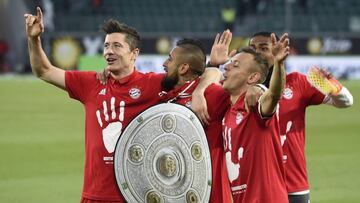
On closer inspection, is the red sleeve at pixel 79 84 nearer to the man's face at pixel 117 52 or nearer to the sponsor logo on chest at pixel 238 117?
the man's face at pixel 117 52

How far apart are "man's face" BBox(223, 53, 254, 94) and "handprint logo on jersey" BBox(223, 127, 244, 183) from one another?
30 centimetres

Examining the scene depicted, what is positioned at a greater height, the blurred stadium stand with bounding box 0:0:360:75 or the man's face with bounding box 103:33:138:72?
the blurred stadium stand with bounding box 0:0:360:75

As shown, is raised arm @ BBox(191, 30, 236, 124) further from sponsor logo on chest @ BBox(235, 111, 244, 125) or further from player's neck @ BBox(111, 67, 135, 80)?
player's neck @ BBox(111, 67, 135, 80)

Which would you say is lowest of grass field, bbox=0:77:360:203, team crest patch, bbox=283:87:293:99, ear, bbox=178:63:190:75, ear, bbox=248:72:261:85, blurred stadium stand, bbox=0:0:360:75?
grass field, bbox=0:77:360:203

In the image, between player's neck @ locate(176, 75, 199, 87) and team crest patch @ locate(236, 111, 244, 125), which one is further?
player's neck @ locate(176, 75, 199, 87)

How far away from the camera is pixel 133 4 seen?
1330 inches

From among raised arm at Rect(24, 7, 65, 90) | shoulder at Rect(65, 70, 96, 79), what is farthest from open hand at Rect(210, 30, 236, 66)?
raised arm at Rect(24, 7, 65, 90)

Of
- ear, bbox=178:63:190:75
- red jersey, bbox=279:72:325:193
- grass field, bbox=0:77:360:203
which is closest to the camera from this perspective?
ear, bbox=178:63:190:75

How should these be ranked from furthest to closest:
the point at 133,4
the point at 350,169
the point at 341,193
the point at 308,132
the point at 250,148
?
the point at 133,4, the point at 308,132, the point at 350,169, the point at 341,193, the point at 250,148

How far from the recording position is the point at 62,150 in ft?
48.7

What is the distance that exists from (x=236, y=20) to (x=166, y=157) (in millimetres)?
25271

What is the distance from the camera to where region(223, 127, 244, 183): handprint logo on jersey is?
19.6 ft

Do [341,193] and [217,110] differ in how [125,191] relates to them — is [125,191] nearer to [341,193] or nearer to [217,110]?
[217,110]

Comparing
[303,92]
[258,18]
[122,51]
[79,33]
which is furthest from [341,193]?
[258,18]
